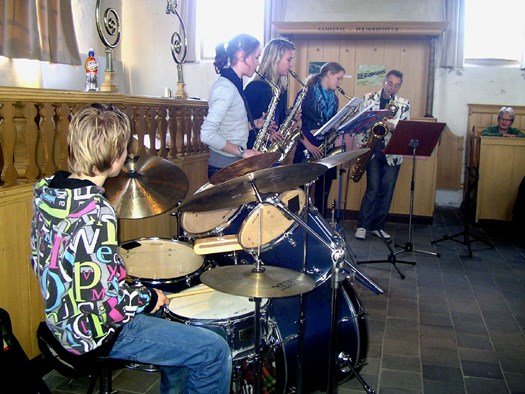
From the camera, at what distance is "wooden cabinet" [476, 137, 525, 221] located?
576 centimetres

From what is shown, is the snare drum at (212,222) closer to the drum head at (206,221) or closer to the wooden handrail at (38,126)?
the drum head at (206,221)

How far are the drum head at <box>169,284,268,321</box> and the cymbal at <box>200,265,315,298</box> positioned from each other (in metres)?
0.15

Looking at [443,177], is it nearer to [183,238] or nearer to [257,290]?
[183,238]

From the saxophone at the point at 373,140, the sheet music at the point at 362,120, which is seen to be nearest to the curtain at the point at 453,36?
the saxophone at the point at 373,140

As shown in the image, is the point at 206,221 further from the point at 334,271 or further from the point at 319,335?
the point at 334,271

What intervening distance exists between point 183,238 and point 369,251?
268 centimetres

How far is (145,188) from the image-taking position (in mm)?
2279

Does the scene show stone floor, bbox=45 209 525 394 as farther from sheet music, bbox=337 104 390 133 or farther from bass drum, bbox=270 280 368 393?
sheet music, bbox=337 104 390 133

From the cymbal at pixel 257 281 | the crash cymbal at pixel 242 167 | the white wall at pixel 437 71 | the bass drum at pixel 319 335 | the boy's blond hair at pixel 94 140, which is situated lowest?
the bass drum at pixel 319 335

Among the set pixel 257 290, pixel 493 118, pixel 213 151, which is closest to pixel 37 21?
pixel 213 151

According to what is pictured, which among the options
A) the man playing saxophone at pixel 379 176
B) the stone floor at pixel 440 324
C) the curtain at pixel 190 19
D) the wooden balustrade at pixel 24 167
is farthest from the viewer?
the curtain at pixel 190 19

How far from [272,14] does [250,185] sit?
587cm

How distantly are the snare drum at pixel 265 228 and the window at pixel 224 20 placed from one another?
5.57 metres

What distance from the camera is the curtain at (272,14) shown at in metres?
7.17
